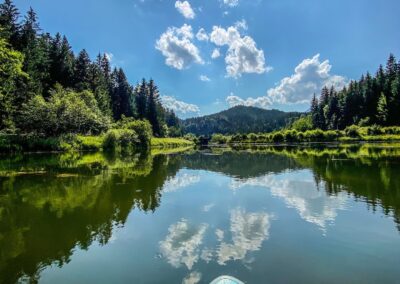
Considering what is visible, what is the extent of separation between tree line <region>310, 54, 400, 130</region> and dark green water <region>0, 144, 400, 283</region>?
10930 centimetres

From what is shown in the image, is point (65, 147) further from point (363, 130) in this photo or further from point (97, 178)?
point (363, 130)

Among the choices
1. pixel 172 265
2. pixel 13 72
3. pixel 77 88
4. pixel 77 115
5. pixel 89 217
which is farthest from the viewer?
pixel 77 88

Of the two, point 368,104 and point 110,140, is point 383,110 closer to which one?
point 368,104

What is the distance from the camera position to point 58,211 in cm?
1516

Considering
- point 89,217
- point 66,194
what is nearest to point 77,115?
point 66,194

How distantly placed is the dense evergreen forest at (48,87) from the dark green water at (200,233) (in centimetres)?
1897

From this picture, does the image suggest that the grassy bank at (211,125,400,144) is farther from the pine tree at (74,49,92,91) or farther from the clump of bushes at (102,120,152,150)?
the pine tree at (74,49,92,91)

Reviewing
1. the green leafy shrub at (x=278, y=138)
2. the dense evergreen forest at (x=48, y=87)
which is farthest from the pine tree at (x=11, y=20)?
the green leafy shrub at (x=278, y=138)

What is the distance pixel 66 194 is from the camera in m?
19.2

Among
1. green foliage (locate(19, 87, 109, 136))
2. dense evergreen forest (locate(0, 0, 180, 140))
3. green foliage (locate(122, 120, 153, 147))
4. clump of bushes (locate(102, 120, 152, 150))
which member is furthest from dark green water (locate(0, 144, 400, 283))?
green foliage (locate(122, 120, 153, 147))

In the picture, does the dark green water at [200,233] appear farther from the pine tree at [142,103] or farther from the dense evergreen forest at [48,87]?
the pine tree at [142,103]

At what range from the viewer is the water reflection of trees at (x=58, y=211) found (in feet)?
32.2

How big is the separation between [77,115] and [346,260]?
2485 inches

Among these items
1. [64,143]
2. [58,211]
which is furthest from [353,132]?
[58,211]
